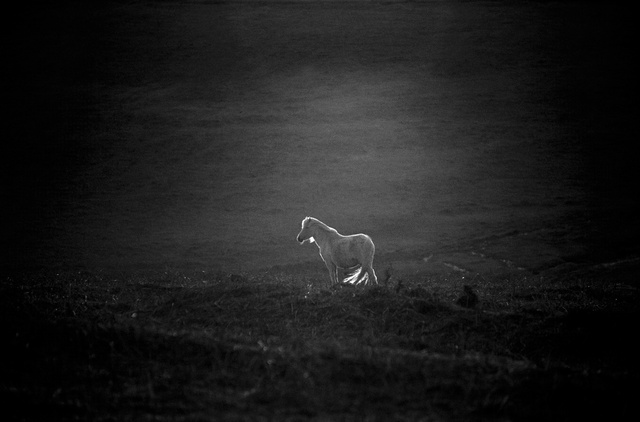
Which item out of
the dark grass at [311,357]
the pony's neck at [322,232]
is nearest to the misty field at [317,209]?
the dark grass at [311,357]

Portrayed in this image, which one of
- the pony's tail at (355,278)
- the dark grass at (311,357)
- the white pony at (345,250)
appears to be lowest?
the pony's tail at (355,278)

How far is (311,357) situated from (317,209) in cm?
2546

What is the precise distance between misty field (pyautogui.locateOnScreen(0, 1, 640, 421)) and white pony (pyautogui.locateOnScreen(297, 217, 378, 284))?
2054 mm

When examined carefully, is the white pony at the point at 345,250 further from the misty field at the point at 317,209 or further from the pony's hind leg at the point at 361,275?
the misty field at the point at 317,209

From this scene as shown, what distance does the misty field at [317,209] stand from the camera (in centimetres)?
885

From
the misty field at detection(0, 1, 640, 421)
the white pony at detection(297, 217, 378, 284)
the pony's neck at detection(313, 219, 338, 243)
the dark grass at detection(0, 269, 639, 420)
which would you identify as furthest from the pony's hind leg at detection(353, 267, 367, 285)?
the dark grass at detection(0, 269, 639, 420)

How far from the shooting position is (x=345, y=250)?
1770cm

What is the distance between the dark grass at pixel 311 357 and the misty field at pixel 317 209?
0.17 feet

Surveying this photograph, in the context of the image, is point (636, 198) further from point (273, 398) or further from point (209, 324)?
point (273, 398)

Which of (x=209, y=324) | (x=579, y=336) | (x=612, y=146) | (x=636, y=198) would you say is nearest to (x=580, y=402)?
(x=579, y=336)

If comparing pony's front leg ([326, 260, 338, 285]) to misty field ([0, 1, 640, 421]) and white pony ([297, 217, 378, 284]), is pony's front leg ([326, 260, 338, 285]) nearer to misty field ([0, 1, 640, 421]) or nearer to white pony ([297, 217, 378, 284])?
white pony ([297, 217, 378, 284])

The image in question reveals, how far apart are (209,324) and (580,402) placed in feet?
24.4

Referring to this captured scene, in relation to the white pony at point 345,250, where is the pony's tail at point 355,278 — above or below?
below

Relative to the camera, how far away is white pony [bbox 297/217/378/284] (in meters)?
17.5
